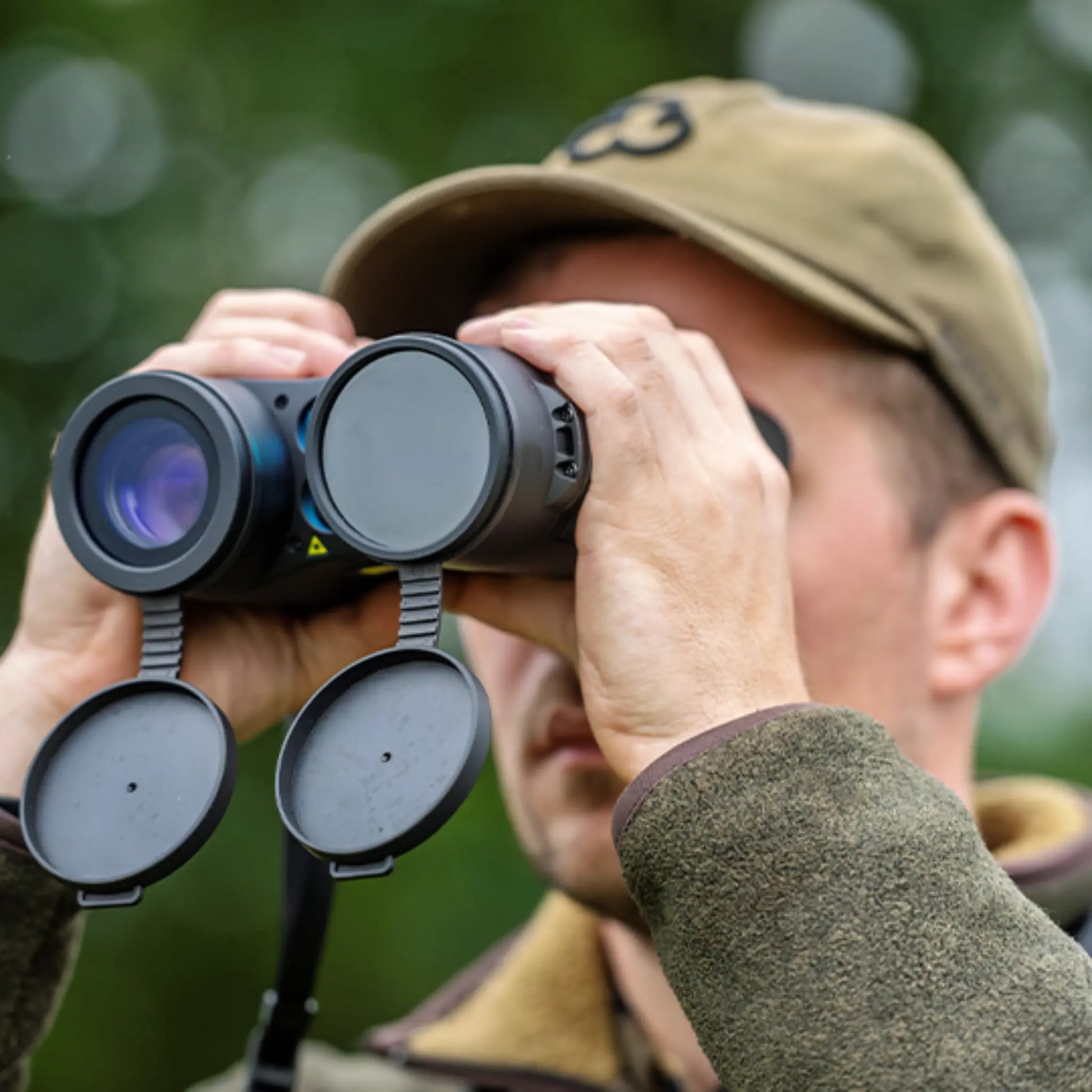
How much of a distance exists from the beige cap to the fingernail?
331 millimetres

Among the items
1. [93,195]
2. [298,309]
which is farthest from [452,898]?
[298,309]

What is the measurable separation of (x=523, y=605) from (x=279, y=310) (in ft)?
1.37

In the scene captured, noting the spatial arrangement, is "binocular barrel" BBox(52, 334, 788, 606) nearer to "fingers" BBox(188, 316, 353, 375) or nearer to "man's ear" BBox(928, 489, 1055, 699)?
"fingers" BBox(188, 316, 353, 375)

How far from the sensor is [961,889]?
100 cm

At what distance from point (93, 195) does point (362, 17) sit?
43.1 inches

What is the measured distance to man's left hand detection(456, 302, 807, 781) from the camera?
1.09m

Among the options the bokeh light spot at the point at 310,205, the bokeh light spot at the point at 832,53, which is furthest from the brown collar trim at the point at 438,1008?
the bokeh light spot at the point at 832,53

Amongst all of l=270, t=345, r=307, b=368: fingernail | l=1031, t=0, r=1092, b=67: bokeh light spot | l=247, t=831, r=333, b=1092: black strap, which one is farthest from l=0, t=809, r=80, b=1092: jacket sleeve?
l=1031, t=0, r=1092, b=67: bokeh light spot

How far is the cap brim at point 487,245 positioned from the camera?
1.49m

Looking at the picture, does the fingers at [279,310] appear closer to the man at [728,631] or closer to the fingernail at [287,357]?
the man at [728,631]

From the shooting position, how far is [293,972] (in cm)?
153

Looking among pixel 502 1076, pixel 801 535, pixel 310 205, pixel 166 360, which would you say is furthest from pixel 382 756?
pixel 310 205

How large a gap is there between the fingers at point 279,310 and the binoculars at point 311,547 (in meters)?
0.21

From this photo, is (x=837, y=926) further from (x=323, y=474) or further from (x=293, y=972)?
(x=293, y=972)
